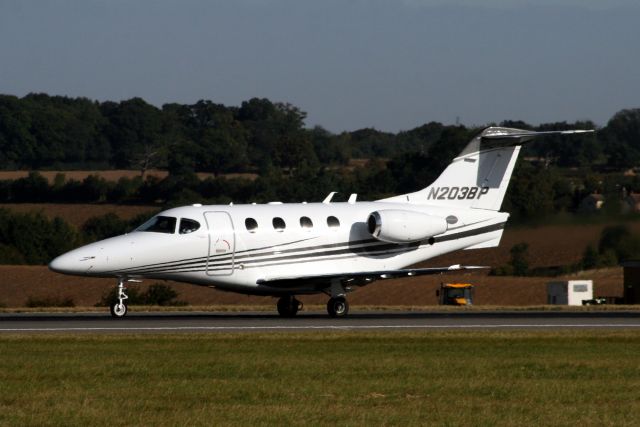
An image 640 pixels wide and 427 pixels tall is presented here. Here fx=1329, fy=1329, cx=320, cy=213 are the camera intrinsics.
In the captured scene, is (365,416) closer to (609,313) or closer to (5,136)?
(609,313)

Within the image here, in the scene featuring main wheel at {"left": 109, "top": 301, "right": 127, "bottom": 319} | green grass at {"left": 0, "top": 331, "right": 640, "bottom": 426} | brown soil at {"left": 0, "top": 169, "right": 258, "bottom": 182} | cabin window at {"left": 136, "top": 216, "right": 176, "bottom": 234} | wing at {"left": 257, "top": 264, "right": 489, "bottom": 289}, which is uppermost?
brown soil at {"left": 0, "top": 169, "right": 258, "bottom": 182}

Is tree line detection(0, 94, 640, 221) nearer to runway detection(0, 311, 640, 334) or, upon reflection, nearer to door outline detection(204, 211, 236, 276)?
runway detection(0, 311, 640, 334)

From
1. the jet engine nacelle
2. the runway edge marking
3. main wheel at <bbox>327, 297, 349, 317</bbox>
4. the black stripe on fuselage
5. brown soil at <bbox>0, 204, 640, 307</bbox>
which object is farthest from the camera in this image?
brown soil at <bbox>0, 204, 640, 307</bbox>

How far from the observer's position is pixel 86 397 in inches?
706

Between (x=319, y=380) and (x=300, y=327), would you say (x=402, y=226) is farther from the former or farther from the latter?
(x=319, y=380)

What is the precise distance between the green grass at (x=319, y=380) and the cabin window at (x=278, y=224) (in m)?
8.47

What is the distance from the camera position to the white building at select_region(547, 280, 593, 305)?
63.7m

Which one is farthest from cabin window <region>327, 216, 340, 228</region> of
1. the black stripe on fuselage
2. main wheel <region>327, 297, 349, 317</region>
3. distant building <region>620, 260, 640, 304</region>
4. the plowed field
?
distant building <region>620, 260, 640, 304</region>

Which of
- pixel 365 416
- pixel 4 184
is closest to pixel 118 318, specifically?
pixel 365 416

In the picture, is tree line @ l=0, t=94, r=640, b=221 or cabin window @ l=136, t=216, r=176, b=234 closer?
cabin window @ l=136, t=216, r=176, b=234

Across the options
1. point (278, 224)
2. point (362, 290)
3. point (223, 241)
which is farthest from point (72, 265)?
point (362, 290)

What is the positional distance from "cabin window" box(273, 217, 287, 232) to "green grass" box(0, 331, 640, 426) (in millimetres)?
8465

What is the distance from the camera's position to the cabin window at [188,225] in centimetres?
3547

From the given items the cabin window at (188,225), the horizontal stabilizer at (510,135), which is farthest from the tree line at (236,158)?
the cabin window at (188,225)
